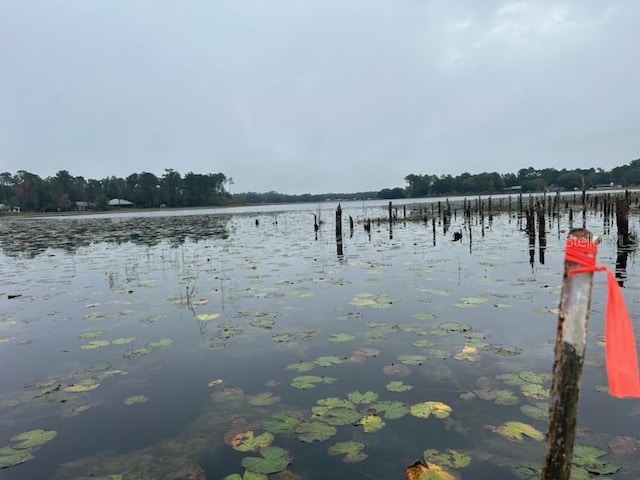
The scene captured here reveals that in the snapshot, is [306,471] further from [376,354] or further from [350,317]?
[350,317]

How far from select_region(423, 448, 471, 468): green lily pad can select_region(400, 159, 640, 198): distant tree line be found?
399 feet

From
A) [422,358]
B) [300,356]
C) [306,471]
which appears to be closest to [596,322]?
[422,358]

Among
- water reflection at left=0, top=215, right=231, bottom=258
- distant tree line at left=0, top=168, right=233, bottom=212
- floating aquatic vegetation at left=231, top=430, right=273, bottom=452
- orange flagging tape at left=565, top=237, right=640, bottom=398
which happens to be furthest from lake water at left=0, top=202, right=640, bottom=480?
distant tree line at left=0, top=168, right=233, bottom=212

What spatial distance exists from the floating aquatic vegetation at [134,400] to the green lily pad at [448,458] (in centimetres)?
335

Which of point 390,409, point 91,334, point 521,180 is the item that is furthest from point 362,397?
point 521,180

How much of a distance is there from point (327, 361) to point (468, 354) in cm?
198

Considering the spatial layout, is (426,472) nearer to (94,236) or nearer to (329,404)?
(329,404)

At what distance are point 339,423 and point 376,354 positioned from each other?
1869 millimetres

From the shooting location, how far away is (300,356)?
235 inches

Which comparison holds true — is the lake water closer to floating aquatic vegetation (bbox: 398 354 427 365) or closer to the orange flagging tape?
floating aquatic vegetation (bbox: 398 354 427 365)

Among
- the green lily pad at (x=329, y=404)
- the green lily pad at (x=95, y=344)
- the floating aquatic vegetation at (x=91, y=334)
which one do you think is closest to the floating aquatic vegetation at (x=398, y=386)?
the green lily pad at (x=329, y=404)

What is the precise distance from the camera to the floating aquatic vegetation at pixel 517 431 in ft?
12.3

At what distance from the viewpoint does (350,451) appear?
12.0 ft

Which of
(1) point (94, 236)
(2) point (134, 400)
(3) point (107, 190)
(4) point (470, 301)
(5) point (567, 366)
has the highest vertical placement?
(3) point (107, 190)
